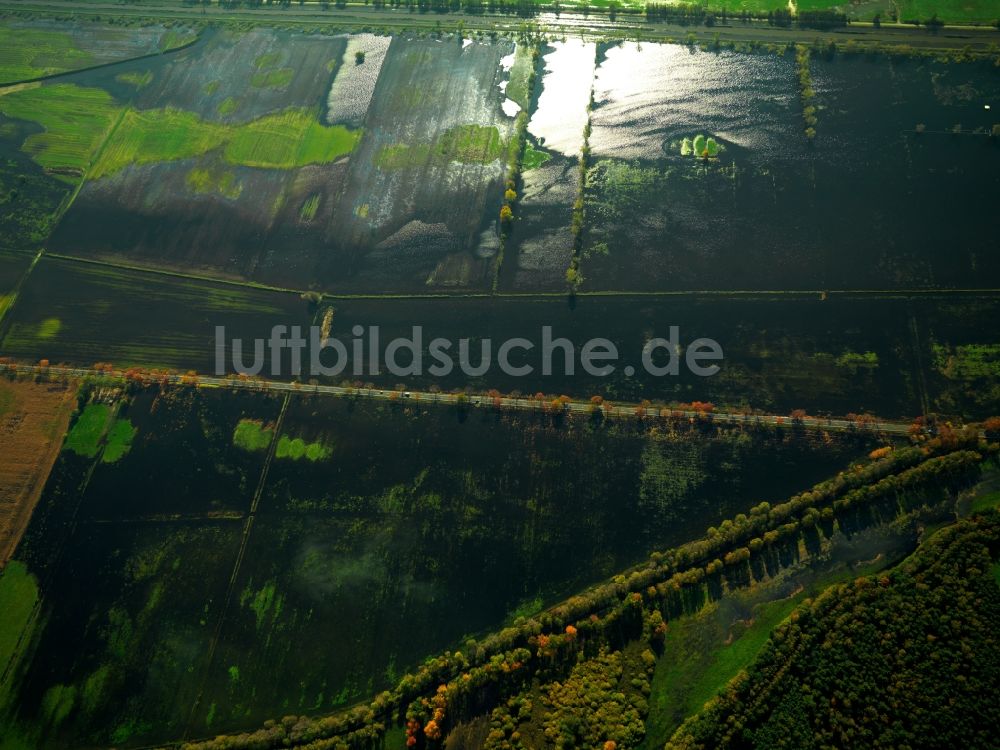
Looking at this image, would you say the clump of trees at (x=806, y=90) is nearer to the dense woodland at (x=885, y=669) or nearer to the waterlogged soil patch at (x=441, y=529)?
the waterlogged soil patch at (x=441, y=529)

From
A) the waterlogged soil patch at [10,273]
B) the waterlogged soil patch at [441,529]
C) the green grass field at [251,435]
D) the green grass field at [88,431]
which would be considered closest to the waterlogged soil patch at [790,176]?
the waterlogged soil patch at [441,529]

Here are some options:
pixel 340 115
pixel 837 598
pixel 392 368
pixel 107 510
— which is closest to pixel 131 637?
pixel 107 510

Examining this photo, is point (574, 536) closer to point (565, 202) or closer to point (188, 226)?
point (565, 202)

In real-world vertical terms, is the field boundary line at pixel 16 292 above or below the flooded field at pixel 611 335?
above

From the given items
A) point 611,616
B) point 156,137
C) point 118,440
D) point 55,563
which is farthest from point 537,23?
point 55,563

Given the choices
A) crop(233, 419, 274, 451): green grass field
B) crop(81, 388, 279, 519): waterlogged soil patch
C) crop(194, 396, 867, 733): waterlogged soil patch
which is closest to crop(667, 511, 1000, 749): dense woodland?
crop(194, 396, 867, 733): waterlogged soil patch

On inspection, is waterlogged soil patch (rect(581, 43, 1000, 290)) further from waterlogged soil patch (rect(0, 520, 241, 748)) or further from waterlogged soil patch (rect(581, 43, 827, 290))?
waterlogged soil patch (rect(0, 520, 241, 748))
